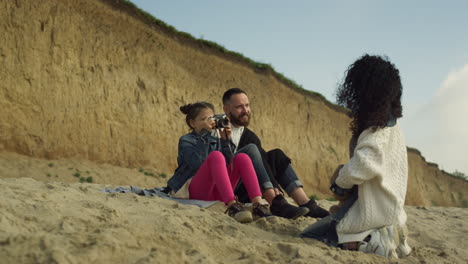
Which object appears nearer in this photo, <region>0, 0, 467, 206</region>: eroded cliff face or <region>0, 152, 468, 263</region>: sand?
<region>0, 152, 468, 263</region>: sand

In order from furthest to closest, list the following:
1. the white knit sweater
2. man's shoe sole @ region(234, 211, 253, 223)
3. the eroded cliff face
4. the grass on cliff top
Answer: the grass on cliff top
the eroded cliff face
man's shoe sole @ region(234, 211, 253, 223)
the white knit sweater

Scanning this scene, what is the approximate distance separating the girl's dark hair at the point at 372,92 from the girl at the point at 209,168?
0.98m

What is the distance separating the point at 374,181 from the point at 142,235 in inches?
60.3

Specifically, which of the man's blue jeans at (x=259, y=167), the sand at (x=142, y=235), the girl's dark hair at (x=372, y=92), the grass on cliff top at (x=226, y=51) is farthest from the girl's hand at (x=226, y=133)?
the grass on cliff top at (x=226, y=51)

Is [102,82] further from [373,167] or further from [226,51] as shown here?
[373,167]

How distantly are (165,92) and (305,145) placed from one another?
640cm

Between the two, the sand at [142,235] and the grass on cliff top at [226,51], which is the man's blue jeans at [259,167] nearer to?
the sand at [142,235]

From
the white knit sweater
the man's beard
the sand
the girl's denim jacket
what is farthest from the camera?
the man's beard

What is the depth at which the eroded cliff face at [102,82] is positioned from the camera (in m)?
9.54

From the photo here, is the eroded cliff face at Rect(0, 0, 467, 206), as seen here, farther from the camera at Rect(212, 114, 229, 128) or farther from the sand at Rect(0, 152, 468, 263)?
the camera at Rect(212, 114, 229, 128)

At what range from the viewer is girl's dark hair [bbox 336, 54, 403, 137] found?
10.2 ft

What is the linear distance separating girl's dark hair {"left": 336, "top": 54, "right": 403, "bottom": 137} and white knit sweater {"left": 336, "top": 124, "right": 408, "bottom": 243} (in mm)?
92

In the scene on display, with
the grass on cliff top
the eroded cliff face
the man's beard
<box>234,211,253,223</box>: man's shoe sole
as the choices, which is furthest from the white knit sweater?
the grass on cliff top

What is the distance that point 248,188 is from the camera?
12.4 feet
